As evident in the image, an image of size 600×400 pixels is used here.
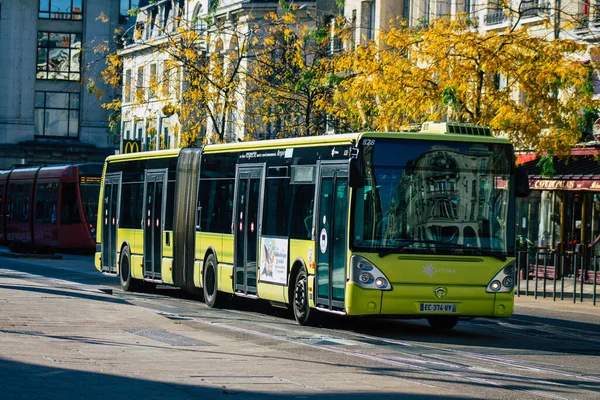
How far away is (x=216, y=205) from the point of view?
81.4 feet

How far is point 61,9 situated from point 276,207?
75140 millimetres

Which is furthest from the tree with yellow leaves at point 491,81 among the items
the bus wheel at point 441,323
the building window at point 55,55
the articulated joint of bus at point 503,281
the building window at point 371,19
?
the building window at point 55,55

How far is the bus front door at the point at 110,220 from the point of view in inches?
1211

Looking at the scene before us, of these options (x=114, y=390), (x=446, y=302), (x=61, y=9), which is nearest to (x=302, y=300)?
(x=446, y=302)

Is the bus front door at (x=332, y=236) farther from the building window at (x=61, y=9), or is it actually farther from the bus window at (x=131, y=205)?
the building window at (x=61, y=9)

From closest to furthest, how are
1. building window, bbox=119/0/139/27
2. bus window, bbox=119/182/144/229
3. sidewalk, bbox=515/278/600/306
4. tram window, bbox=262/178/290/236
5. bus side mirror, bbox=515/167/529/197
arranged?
1. bus side mirror, bbox=515/167/529/197
2. tram window, bbox=262/178/290/236
3. bus window, bbox=119/182/144/229
4. sidewalk, bbox=515/278/600/306
5. building window, bbox=119/0/139/27

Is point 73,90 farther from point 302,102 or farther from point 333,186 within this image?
point 333,186

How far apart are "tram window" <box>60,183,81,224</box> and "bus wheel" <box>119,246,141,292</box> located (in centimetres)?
2015

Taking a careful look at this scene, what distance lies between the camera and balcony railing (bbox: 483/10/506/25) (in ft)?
141

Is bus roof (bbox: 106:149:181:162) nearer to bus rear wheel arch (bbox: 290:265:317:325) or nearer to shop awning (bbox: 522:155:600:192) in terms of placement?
bus rear wheel arch (bbox: 290:265:317:325)

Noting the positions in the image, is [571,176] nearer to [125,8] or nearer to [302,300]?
[302,300]

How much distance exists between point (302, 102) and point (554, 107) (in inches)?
574

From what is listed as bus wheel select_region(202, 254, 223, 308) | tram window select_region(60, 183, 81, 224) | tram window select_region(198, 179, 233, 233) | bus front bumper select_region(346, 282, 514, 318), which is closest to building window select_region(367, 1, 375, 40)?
tram window select_region(60, 183, 81, 224)

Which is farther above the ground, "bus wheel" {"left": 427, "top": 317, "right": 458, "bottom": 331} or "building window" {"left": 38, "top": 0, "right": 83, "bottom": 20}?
"building window" {"left": 38, "top": 0, "right": 83, "bottom": 20}
